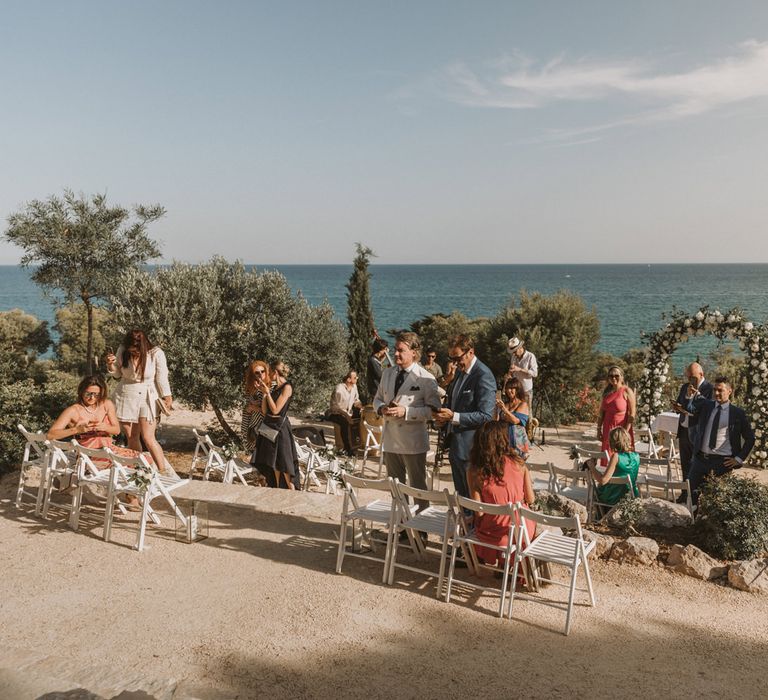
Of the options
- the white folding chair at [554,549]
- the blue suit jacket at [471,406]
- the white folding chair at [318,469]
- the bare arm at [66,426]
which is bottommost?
the white folding chair at [318,469]

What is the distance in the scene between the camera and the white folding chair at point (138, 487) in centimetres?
605

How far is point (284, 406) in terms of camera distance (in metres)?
7.68

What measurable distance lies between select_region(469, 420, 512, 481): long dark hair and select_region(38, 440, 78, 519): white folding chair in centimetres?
400

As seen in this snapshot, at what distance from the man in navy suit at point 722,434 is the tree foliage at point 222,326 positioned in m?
6.21

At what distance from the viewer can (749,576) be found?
18.2 feet

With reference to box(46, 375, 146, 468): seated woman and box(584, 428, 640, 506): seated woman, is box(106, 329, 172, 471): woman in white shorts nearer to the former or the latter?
box(46, 375, 146, 468): seated woman

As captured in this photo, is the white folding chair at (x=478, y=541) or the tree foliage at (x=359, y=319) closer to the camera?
the white folding chair at (x=478, y=541)

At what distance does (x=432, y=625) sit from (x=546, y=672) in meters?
0.89

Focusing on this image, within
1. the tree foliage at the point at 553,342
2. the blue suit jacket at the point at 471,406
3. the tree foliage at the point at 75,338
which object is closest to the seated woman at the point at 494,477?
the blue suit jacket at the point at 471,406

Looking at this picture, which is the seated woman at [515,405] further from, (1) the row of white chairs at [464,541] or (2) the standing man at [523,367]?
(2) the standing man at [523,367]

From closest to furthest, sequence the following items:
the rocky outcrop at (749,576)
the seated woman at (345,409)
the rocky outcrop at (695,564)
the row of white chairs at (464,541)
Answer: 1. the row of white chairs at (464,541)
2. the rocky outcrop at (749,576)
3. the rocky outcrop at (695,564)
4. the seated woman at (345,409)

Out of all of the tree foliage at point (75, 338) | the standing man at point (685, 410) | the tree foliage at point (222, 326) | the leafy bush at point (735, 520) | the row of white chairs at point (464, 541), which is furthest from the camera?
→ the tree foliage at point (75, 338)

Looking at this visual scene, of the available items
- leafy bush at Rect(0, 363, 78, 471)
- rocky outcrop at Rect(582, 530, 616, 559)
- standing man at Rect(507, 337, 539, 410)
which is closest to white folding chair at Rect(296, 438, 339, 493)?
rocky outcrop at Rect(582, 530, 616, 559)

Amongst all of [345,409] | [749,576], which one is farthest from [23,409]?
[749,576]
